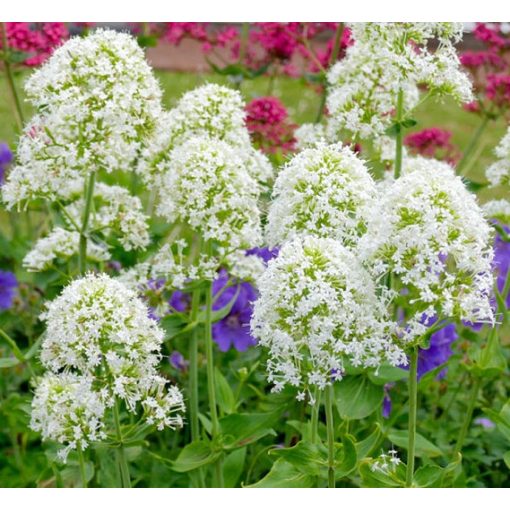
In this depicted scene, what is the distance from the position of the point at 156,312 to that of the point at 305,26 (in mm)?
2046

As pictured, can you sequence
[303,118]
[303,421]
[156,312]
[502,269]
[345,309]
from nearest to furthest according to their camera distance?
[345,309] → [156,312] → [303,421] → [502,269] → [303,118]

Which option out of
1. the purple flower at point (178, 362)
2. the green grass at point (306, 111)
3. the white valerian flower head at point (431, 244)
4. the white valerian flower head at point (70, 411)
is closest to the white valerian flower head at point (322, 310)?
the white valerian flower head at point (431, 244)

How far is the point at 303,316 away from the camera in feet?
7.78

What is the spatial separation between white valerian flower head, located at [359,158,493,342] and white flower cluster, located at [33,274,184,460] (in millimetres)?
674

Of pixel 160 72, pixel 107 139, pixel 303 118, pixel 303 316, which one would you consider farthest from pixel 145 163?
pixel 160 72

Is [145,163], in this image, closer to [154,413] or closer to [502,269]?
[154,413]

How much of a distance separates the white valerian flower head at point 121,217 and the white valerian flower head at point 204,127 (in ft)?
A: 0.53

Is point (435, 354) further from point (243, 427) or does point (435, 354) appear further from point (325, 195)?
point (325, 195)

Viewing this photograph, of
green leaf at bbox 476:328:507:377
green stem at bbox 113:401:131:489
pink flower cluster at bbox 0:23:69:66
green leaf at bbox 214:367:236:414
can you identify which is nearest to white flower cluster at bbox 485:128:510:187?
green leaf at bbox 476:328:507:377

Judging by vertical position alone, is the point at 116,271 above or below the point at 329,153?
below

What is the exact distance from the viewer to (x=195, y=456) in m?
3.31

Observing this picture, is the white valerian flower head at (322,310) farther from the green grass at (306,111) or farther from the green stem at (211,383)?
the green grass at (306,111)

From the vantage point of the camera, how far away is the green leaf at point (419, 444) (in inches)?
137

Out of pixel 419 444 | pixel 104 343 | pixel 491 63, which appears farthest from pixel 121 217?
pixel 491 63
